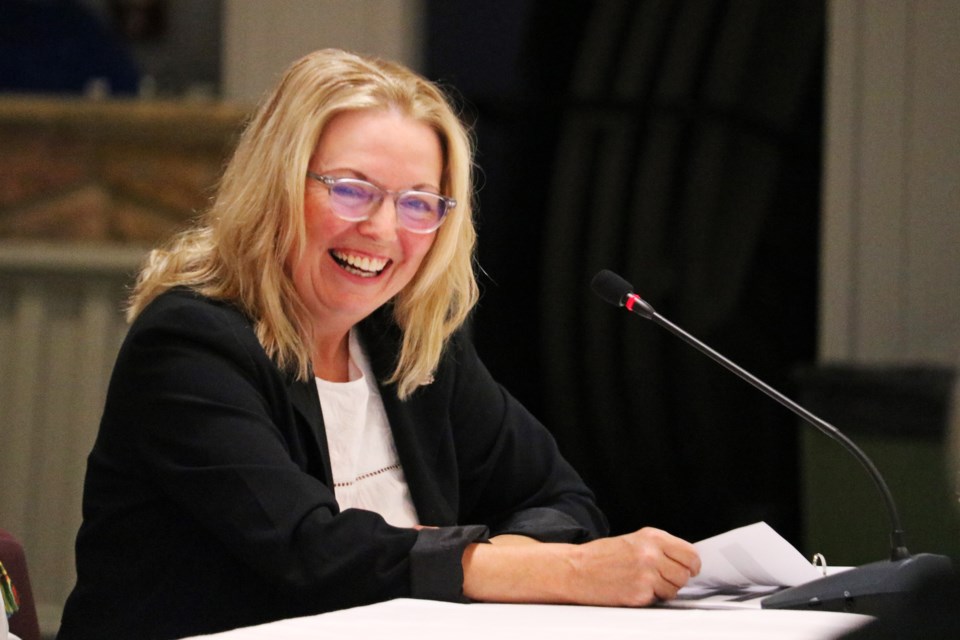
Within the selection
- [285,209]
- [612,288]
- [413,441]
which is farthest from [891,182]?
[285,209]

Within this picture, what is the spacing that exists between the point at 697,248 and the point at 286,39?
48.6 inches

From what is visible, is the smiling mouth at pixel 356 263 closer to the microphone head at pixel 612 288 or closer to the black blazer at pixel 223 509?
→ the black blazer at pixel 223 509

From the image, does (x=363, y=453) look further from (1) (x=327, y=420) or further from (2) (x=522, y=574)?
(2) (x=522, y=574)

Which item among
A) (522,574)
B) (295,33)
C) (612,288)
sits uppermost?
(295,33)

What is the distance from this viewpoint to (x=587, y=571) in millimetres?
1407

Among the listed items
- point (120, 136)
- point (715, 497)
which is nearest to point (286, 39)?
point (120, 136)

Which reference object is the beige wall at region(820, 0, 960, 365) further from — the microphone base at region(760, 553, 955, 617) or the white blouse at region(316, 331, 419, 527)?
the microphone base at region(760, 553, 955, 617)

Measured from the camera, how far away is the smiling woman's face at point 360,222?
1649 millimetres

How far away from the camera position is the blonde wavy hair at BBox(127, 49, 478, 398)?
5.34ft

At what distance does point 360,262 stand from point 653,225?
216 cm

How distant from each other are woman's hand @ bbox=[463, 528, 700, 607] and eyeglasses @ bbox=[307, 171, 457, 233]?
1.47ft

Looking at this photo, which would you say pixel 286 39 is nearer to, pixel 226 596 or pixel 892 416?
pixel 892 416

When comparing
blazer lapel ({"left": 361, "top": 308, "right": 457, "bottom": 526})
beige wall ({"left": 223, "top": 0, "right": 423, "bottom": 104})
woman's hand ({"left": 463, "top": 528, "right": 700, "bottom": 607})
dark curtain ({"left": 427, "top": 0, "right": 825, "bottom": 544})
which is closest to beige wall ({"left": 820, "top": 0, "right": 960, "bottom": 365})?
dark curtain ({"left": 427, "top": 0, "right": 825, "bottom": 544})

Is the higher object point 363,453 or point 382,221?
point 382,221
